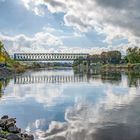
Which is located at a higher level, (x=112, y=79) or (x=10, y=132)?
(x=112, y=79)

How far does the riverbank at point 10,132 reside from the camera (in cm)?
2356

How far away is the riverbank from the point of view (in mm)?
23562

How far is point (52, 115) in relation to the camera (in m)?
38.5

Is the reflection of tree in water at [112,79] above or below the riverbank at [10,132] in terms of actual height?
above

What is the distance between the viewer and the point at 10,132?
26422 millimetres

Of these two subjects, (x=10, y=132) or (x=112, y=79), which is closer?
(x=10, y=132)

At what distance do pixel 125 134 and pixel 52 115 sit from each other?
40.9 ft

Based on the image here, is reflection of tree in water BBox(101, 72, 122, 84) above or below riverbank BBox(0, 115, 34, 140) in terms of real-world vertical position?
above

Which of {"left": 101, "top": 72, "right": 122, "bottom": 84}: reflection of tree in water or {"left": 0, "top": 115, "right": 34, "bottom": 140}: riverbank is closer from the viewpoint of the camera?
{"left": 0, "top": 115, "right": 34, "bottom": 140}: riverbank

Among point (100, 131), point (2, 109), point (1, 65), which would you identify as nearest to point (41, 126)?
point (100, 131)

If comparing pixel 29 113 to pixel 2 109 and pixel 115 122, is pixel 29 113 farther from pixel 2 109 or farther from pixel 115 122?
pixel 115 122

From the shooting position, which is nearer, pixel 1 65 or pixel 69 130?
pixel 69 130

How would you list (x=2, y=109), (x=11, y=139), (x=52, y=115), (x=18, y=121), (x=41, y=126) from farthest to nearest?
(x=2, y=109) → (x=52, y=115) → (x=18, y=121) → (x=41, y=126) → (x=11, y=139)

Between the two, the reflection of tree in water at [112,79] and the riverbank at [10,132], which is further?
the reflection of tree in water at [112,79]
